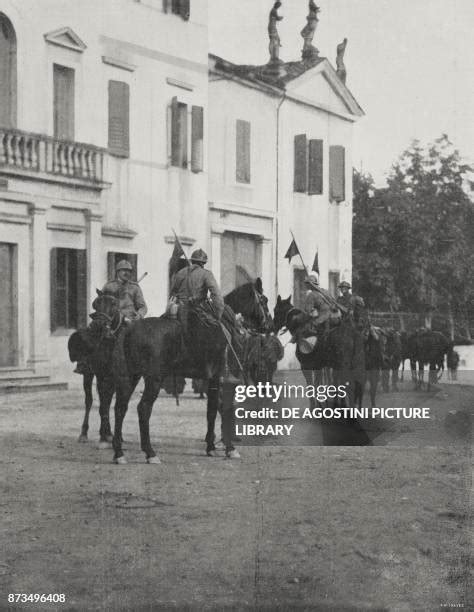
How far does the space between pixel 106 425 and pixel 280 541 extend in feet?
15.4

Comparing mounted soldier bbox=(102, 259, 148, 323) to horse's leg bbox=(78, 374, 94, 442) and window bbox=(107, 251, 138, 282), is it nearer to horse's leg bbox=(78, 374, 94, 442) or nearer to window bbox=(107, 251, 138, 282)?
horse's leg bbox=(78, 374, 94, 442)

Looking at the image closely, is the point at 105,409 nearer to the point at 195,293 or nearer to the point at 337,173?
the point at 195,293

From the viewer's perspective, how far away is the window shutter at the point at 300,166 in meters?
26.1

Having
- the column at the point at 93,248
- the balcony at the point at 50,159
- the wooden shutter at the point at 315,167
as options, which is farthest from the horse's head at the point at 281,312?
the wooden shutter at the point at 315,167

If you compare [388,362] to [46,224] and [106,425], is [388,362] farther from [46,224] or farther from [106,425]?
[106,425]

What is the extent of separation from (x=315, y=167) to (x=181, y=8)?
5878 mm

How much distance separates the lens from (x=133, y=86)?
70.7ft

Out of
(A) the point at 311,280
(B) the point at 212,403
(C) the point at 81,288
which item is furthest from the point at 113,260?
(B) the point at 212,403

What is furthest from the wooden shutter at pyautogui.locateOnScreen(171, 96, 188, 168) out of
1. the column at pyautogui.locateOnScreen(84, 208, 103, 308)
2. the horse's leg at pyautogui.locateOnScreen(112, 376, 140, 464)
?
the horse's leg at pyautogui.locateOnScreen(112, 376, 140, 464)

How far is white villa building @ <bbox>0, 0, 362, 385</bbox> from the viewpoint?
62.6ft

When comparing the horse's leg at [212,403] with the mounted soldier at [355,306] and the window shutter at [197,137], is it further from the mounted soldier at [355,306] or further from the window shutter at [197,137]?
the window shutter at [197,137]

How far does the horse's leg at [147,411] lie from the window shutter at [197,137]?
44.9ft

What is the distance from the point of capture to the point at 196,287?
10.0 meters

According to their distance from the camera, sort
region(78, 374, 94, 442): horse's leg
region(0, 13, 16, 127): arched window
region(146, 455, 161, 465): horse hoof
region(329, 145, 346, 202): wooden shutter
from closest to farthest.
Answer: region(146, 455, 161, 465): horse hoof → region(78, 374, 94, 442): horse's leg → region(0, 13, 16, 127): arched window → region(329, 145, 346, 202): wooden shutter
